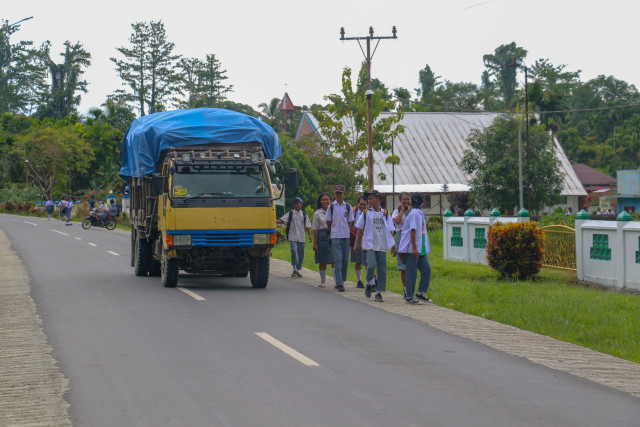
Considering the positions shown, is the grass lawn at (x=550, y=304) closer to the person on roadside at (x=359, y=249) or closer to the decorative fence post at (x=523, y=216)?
the person on roadside at (x=359, y=249)

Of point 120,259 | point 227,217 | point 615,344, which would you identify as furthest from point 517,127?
point 615,344

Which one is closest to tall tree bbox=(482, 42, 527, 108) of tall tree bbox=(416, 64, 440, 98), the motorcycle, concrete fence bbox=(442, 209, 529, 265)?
tall tree bbox=(416, 64, 440, 98)

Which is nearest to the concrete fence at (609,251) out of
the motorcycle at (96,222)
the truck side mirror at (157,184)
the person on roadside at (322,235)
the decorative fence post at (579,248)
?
the decorative fence post at (579,248)

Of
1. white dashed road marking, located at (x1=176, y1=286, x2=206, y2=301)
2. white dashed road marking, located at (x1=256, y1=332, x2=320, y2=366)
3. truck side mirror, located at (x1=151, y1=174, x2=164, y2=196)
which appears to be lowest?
white dashed road marking, located at (x1=256, y1=332, x2=320, y2=366)

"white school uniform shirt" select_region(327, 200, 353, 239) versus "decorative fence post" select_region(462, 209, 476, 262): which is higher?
"white school uniform shirt" select_region(327, 200, 353, 239)

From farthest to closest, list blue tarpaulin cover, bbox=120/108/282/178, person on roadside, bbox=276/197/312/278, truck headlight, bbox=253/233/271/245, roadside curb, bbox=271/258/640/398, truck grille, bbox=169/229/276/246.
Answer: person on roadside, bbox=276/197/312/278, blue tarpaulin cover, bbox=120/108/282/178, truck headlight, bbox=253/233/271/245, truck grille, bbox=169/229/276/246, roadside curb, bbox=271/258/640/398

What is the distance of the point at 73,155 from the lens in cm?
7869

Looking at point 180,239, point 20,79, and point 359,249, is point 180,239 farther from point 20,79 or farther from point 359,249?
point 20,79

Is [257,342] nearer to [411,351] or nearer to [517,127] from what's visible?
[411,351]

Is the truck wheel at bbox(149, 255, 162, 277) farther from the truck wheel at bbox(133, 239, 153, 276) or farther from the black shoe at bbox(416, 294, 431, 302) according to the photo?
the black shoe at bbox(416, 294, 431, 302)

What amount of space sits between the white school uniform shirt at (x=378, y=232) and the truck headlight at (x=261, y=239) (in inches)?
79.2

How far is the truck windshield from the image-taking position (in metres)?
15.2

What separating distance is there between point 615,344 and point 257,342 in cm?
458

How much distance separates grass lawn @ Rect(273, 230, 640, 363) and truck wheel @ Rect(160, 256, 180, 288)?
4.29 meters
